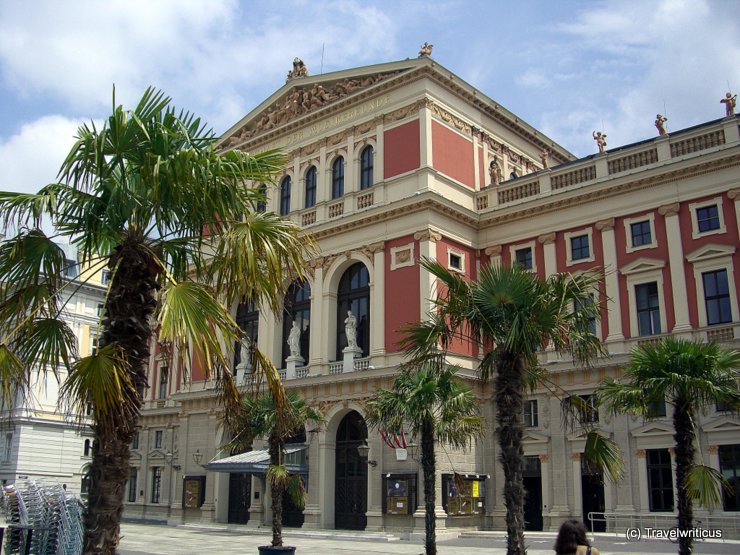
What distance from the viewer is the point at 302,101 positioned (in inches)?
1684

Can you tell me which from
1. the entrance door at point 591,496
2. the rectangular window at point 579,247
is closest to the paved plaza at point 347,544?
the entrance door at point 591,496

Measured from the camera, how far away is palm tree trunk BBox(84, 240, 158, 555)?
10.2m

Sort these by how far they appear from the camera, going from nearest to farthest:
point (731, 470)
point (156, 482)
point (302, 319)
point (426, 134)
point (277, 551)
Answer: point (277, 551), point (731, 470), point (426, 134), point (302, 319), point (156, 482)

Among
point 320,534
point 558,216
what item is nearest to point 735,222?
point 558,216

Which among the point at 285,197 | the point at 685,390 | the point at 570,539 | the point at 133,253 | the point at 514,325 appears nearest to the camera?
the point at 570,539

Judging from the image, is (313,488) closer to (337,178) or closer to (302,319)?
(302,319)

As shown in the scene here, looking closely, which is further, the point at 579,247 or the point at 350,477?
the point at 350,477

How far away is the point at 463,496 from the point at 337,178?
57.2ft

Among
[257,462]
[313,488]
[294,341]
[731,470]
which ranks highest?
[294,341]

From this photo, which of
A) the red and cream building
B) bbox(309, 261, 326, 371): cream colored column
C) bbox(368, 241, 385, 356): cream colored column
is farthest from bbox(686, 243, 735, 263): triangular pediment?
bbox(309, 261, 326, 371): cream colored column

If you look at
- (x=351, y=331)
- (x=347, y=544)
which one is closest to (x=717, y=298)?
(x=351, y=331)

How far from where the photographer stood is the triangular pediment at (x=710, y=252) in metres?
30.3

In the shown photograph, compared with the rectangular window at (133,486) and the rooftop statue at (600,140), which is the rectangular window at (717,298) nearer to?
the rooftop statue at (600,140)

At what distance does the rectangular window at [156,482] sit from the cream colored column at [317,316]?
1601 cm
